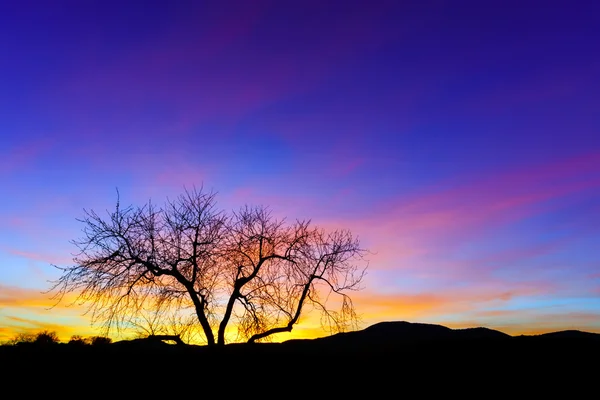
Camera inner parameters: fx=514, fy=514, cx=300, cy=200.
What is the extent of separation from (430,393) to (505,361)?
3.42m

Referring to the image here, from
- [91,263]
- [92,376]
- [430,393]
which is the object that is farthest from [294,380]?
[91,263]

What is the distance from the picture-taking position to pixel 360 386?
13148mm

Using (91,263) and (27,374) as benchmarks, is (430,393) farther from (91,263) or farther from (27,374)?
(91,263)

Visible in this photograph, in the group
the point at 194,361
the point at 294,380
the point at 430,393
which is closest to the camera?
the point at 430,393

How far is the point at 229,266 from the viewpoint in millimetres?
23766

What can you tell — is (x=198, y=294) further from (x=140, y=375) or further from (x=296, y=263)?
(x=140, y=375)

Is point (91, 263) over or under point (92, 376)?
over

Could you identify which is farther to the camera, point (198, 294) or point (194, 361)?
point (198, 294)

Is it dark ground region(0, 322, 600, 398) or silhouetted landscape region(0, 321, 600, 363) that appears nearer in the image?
dark ground region(0, 322, 600, 398)

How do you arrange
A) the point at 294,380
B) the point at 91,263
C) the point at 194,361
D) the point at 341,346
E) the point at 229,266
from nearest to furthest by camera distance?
the point at 294,380
the point at 194,361
the point at 341,346
the point at 91,263
the point at 229,266

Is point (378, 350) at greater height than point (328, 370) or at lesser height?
greater

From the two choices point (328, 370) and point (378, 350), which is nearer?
point (328, 370)

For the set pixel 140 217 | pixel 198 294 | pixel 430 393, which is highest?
pixel 140 217

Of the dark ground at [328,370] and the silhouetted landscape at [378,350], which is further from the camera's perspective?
the silhouetted landscape at [378,350]
